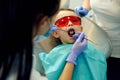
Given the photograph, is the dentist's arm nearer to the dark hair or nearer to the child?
the child

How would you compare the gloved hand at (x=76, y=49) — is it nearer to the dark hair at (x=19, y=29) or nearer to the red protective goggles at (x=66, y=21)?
the red protective goggles at (x=66, y=21)

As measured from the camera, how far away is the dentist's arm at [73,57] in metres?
1.30

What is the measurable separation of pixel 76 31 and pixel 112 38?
0.49m

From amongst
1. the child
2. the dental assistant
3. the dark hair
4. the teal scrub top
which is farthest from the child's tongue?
the dark hair

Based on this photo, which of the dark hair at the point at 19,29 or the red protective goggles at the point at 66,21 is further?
the red protective goggles at the point at 66,21

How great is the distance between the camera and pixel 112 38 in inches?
69.2

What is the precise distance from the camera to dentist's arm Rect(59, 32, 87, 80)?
130 cm

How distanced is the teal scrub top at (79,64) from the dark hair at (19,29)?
2.13ft

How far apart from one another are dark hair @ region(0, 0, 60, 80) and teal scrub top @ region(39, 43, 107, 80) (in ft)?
2.13

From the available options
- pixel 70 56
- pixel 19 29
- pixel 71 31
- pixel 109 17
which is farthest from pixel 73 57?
pixel 19 29

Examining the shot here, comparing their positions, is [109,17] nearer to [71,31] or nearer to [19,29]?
[71,31]

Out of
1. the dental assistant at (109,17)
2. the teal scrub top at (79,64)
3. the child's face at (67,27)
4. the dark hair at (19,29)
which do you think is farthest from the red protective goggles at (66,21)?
the dark hair at (19,29)

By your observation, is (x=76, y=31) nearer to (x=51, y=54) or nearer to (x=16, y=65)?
(x=51, y=54)

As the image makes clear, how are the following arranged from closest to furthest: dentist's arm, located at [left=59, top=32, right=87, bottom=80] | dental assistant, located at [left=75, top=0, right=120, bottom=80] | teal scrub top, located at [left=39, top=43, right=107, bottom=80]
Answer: dentist's arm, located at [left=59, top=32, right=87, bottom=80]
teal scrub top, located at [left=39, top=43, right=107, bottom=80]
dental assistant, located at [left=75, top=0, right=120, bottom=80]
